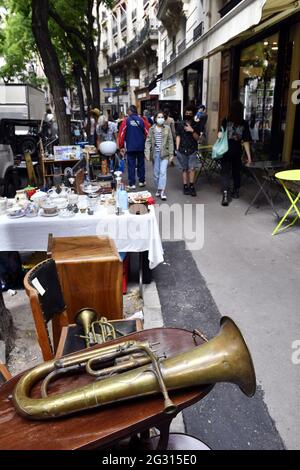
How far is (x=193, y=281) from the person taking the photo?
14.4ft

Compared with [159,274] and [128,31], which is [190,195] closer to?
[159,274]

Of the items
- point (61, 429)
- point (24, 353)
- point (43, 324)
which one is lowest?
point (24, 353)

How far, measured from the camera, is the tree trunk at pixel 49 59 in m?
8.41

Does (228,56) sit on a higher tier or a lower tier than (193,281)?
higher

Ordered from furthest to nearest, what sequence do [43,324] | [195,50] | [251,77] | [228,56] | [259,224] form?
[228,56] → [251,77] → [195,50] → [259,224] → [43,324]

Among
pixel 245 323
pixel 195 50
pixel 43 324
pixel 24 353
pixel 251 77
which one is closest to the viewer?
pixel 43 324

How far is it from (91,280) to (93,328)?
0.60 m

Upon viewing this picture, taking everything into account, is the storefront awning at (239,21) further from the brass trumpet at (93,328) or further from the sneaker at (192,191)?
the brass trumpet at (93,328)

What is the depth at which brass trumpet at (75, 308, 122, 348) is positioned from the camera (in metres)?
2.14

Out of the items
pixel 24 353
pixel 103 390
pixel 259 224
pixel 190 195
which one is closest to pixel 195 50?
pixel 190 195

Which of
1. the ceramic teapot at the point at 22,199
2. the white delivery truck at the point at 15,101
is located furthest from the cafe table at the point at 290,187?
the white delivery truck at the point at 15,101

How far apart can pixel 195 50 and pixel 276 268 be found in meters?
5.36

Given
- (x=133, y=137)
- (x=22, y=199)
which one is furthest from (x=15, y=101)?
(x=22, y=199)

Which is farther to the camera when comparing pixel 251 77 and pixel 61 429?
pixel 251 77
